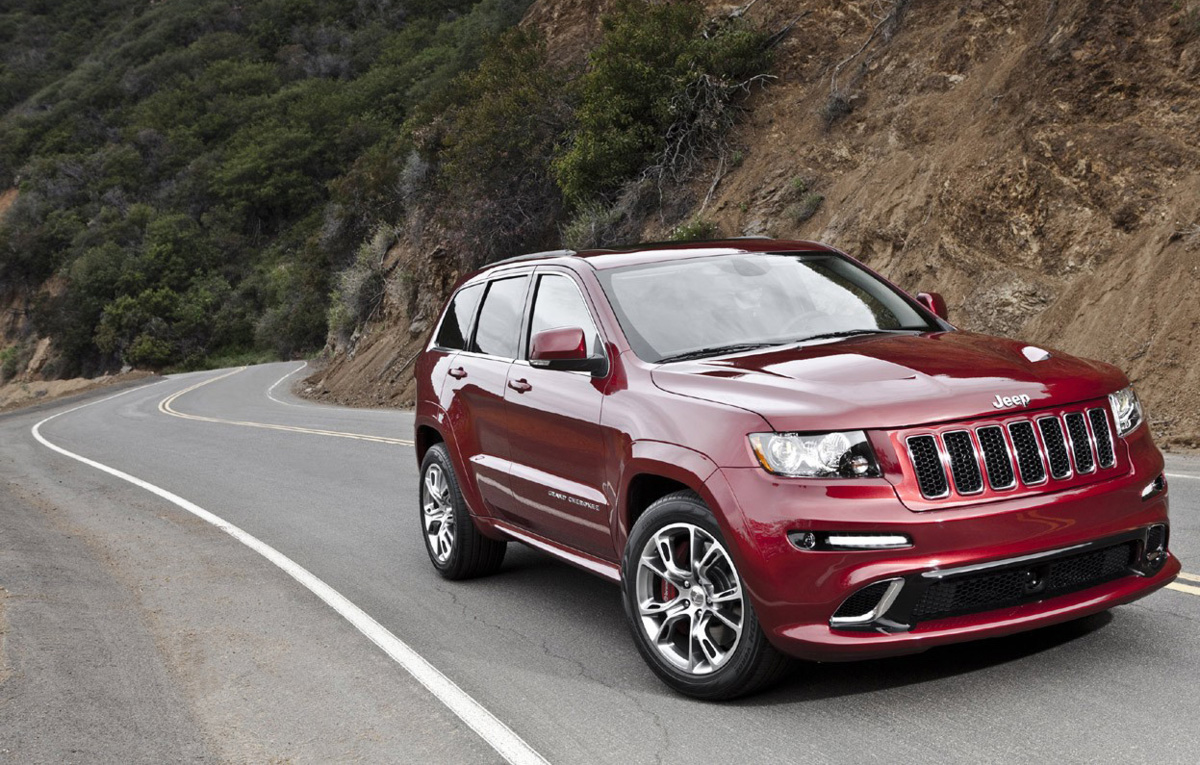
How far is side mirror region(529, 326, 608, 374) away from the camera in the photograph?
5.28 m

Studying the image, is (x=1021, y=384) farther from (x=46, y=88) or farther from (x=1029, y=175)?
(x=46, y=88)

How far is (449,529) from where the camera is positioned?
7.38 metres

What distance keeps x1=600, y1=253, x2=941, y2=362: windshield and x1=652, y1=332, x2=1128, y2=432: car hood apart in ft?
0.98

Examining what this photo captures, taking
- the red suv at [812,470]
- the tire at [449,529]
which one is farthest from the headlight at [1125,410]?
the tire at [449,529]

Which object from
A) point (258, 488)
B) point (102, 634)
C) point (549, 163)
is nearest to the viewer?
point (102, 634)

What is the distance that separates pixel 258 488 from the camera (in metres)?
12.6

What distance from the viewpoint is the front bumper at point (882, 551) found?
417 centimetres

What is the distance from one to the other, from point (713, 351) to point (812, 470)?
3.96ft

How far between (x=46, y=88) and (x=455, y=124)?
74.3 meters

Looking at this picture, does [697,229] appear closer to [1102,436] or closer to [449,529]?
[449,529]

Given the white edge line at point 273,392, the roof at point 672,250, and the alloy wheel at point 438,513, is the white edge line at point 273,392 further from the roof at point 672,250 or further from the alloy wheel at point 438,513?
the roof at point 672,250

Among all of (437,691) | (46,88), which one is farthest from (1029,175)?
(46,88)

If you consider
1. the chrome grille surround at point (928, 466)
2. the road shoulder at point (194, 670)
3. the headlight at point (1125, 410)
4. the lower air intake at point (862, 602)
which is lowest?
the road shoulder at point (194, 670)

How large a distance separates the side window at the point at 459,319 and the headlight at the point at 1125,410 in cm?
378
